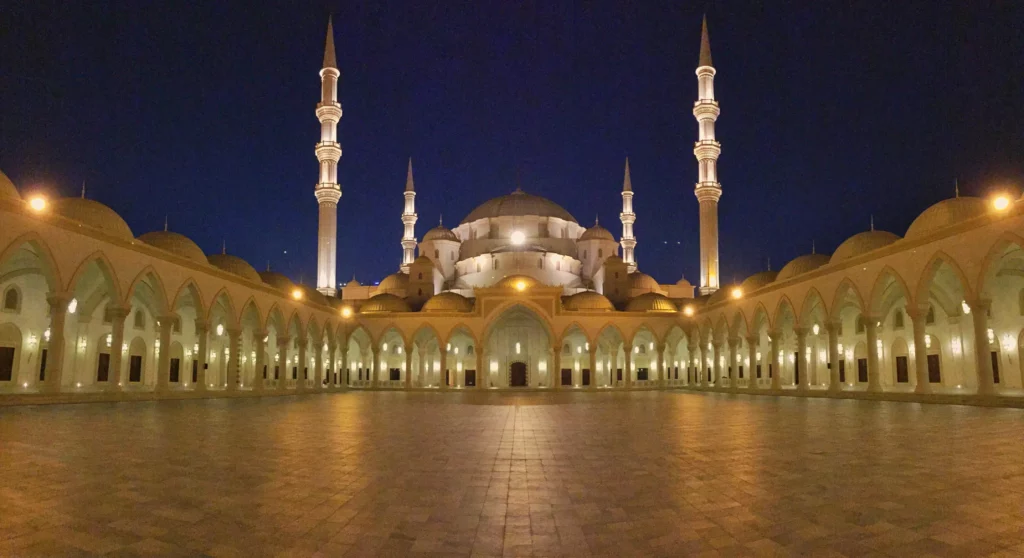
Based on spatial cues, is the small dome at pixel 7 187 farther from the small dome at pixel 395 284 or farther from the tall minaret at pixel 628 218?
the tall minaret at pixel 628 218

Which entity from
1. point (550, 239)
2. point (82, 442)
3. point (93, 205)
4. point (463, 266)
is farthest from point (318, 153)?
point (82, 442)

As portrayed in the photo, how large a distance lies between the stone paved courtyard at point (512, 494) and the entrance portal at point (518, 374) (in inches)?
1377

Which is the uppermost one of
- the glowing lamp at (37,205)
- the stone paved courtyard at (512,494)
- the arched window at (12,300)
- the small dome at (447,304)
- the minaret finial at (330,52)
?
the minaret finial at (330,52)

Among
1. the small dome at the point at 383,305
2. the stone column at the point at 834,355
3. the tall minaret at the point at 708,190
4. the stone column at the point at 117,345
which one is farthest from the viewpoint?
the tall minaret at the point at 708,190

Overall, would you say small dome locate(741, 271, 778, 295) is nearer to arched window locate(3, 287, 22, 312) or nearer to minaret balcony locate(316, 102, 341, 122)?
minaret balcony locate(316, 102, 341, 122)

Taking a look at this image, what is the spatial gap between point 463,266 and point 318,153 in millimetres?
12620

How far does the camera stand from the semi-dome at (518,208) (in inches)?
2062

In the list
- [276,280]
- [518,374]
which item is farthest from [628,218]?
[276,280]

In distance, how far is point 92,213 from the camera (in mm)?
23719

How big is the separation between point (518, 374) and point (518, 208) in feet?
46.1

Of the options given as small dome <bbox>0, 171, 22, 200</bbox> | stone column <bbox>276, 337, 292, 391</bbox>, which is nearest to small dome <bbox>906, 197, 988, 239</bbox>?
stone column <bbox>276, 337, 292, 391</bbox>

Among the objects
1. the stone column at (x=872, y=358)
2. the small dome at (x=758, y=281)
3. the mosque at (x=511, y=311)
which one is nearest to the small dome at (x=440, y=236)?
the mosque at (x=511, y=311)

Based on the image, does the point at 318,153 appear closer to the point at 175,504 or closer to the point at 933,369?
the point at 933,369

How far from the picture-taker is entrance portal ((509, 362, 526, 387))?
145 feet
